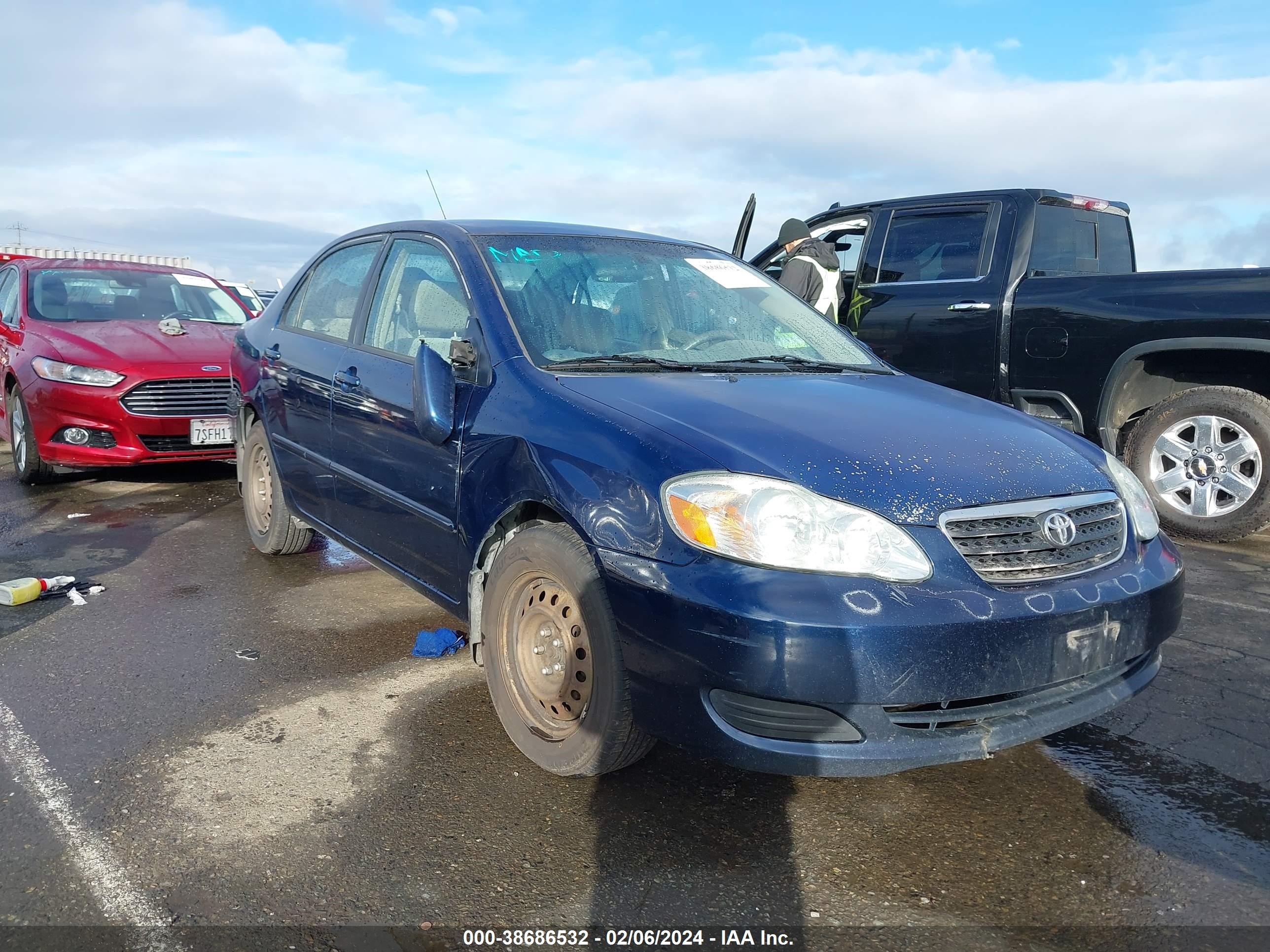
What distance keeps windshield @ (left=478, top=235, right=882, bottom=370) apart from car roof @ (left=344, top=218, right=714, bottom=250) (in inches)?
1.6

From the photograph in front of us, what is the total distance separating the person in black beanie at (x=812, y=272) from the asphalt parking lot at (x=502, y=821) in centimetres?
333

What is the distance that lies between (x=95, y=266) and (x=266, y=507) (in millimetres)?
4163

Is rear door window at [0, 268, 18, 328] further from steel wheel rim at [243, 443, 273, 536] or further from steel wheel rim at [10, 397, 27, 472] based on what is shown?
steel wheel rim at [243, 443, 273, 536]

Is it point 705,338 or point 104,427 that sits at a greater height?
point 705,338

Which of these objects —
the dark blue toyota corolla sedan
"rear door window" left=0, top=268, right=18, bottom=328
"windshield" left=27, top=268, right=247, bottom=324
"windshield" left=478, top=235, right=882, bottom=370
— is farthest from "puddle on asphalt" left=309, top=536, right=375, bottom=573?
"rear door window" left=0, top=268, right=18, bottom=328

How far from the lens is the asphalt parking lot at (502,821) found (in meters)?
2.27

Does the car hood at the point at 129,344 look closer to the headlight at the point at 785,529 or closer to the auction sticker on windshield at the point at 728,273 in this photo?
the auction sticker on windshield at the point at 728,273

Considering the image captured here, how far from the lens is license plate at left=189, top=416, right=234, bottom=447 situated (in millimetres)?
6789

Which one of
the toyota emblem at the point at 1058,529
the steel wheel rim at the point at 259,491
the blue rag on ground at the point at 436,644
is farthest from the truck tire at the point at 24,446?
the toyota emblem at the point at 1058,529

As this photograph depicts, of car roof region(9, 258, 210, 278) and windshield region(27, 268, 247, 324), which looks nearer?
windshield region(27, 268, 247, 324)

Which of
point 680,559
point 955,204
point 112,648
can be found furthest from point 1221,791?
point 955,204

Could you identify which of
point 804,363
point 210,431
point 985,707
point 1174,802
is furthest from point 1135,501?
point 210,431

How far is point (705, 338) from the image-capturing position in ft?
11.9

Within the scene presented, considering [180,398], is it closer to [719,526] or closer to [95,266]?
[95,266]
